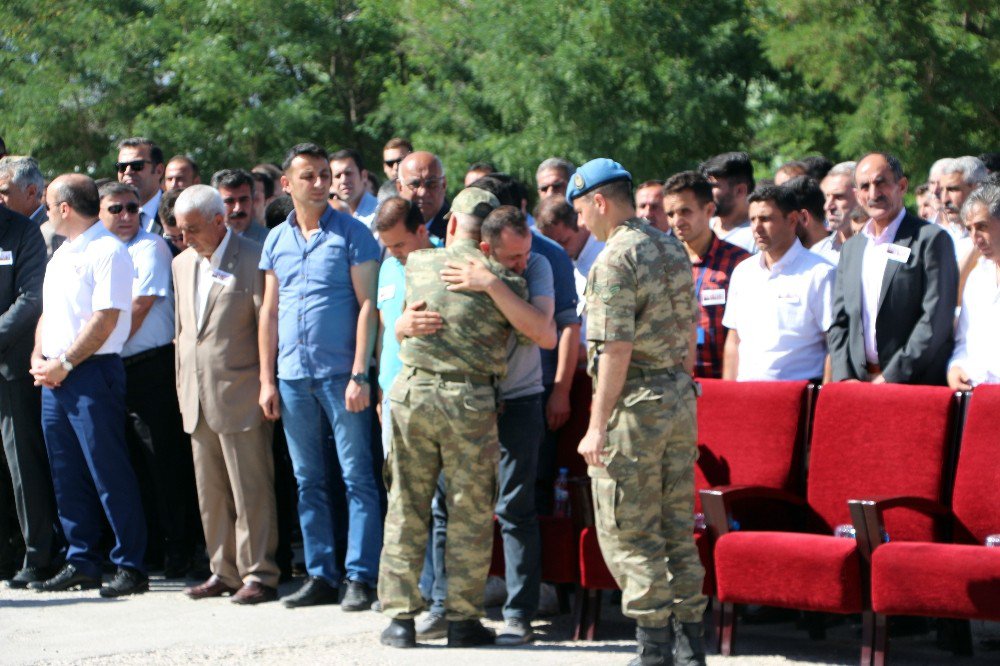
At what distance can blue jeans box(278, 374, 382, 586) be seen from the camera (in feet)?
23.6

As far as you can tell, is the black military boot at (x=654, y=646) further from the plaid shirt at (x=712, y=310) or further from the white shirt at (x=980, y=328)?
the plaid shirt at (x=712, y=310)

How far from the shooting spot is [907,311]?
669cm

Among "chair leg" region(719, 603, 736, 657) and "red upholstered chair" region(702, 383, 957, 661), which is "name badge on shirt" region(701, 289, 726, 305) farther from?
"chair leg" region(719, 603, 736, 657)

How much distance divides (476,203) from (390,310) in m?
0.71

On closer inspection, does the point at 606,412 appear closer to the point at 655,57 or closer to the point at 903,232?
the point at 903,232

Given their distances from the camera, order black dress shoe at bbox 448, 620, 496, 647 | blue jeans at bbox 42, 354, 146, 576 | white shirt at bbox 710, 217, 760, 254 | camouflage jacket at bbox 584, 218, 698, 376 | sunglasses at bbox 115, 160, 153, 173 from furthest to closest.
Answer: sunglasses at bbox 115, 160, 153, 173
white shirt at bbox 710, 217, 760, 254
blue jeans at bbox 42, 354, 146, 576
black dress shoe at bbox 448, 620, 496, 647
camouflage jacket at bbox 584, 218, 698, 376

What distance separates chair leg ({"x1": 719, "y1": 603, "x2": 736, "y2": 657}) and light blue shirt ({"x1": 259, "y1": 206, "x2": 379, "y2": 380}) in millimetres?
2169

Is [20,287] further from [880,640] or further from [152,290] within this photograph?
[880,640]

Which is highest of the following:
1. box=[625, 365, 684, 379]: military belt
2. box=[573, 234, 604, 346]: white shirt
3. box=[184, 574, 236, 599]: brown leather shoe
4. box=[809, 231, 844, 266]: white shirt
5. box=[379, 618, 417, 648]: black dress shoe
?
box=[809, 231, 844, 266]: white shirt

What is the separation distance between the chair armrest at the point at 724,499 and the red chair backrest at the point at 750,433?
11 cm

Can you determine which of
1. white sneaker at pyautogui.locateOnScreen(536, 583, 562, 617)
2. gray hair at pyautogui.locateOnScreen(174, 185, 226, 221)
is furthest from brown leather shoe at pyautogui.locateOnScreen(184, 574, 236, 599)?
gray hair at pyautogui.locateOnScreen(174, 185, 226, 221)

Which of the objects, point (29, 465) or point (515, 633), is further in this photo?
point (29, 465)

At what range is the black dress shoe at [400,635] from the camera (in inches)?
252

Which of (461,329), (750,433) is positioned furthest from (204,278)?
(750,433)
